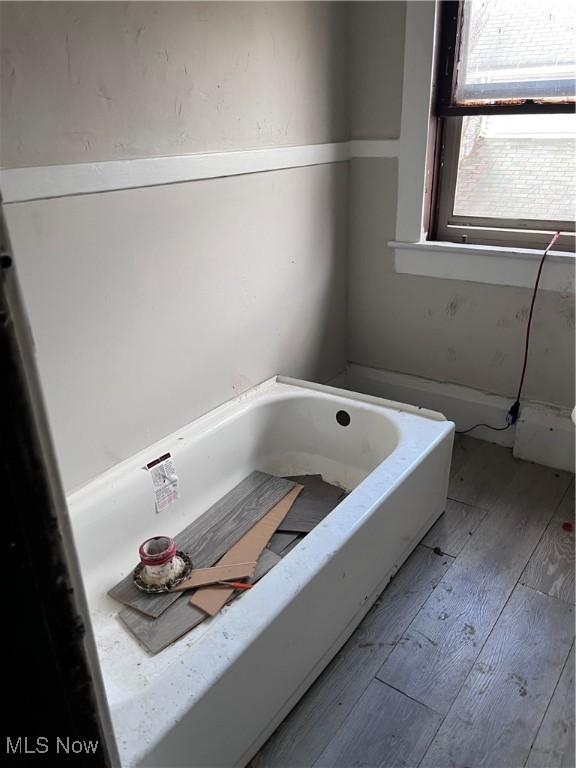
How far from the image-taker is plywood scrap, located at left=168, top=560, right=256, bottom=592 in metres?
1.58

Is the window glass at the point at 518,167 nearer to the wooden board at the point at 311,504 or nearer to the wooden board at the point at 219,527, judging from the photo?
the wooden board at the point at 311,504

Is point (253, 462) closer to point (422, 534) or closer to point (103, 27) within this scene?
point (422, 534)

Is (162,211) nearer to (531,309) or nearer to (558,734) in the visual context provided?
(531,309)

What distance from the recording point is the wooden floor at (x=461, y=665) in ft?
4.09

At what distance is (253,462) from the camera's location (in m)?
2.12

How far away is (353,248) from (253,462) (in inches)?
42.1

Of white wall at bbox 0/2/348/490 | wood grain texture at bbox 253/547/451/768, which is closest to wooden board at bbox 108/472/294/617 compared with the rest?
white wall at bbox 0/2/348/490

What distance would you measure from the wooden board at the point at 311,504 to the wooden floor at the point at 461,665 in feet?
1.04

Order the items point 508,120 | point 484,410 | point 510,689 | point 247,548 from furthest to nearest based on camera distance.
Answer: point 484,410, point 508,120, point 247,548, point 510,689

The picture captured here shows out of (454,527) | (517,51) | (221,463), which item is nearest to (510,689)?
(454,527)

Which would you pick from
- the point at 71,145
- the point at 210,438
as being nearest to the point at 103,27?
the point at 71,145

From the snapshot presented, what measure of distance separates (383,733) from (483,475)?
3.77 ft

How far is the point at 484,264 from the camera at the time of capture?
217cm

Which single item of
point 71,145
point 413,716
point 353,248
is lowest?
point 413,716
